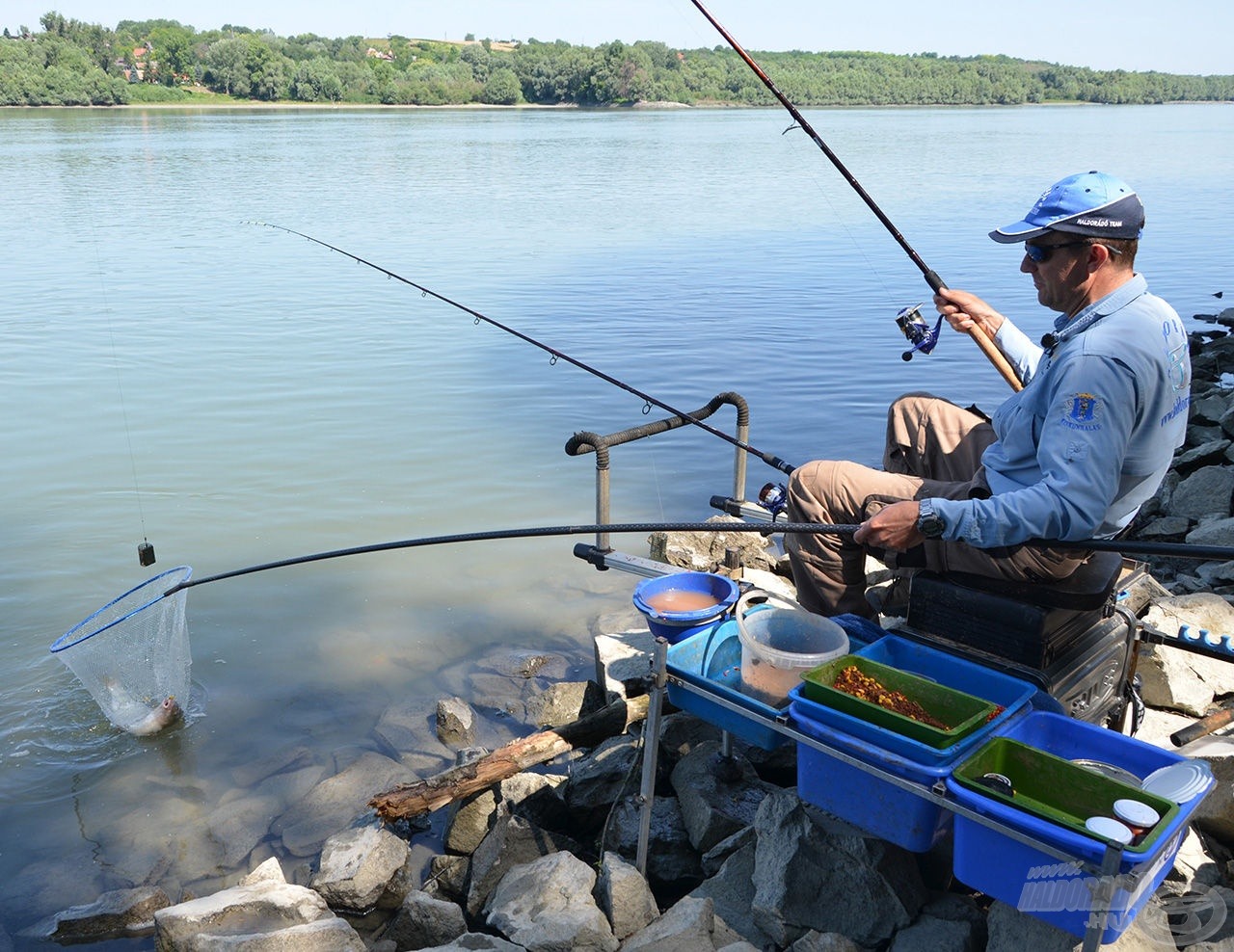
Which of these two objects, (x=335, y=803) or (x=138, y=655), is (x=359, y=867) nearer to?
(x=335, y=803)

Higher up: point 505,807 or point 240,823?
point 505,807

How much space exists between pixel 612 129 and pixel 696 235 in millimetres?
28892

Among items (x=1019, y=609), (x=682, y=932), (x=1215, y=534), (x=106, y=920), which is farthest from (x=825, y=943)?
(x=1215, y=534)

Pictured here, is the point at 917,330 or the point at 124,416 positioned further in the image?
the point at 124,416

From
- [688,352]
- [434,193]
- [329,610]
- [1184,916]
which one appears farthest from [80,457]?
[434,193]

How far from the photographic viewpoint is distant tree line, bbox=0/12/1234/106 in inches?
2124

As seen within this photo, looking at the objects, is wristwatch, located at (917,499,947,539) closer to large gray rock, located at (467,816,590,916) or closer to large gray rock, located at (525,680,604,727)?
large gray rock, located at (467,816,590,916)

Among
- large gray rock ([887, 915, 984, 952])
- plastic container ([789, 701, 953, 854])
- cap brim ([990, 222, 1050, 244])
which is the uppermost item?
cap brim ([990, 222, 1050, 244])

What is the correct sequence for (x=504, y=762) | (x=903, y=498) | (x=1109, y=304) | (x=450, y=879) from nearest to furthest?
(x=1109, y=304), (x=903, y=498), (x=450, y=879), (x=504, y=762)

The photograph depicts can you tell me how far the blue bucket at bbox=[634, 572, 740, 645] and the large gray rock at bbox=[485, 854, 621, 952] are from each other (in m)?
0.69

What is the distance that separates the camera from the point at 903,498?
3.13 meters

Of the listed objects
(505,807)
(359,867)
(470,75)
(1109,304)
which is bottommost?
(359,867)

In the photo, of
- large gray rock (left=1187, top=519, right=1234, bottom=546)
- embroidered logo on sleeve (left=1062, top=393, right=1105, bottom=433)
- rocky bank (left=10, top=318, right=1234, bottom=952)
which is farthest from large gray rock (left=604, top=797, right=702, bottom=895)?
large gray rock (left=1187, top=519, right=1234, bottom=546)

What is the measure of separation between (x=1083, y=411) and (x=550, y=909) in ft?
5.83
